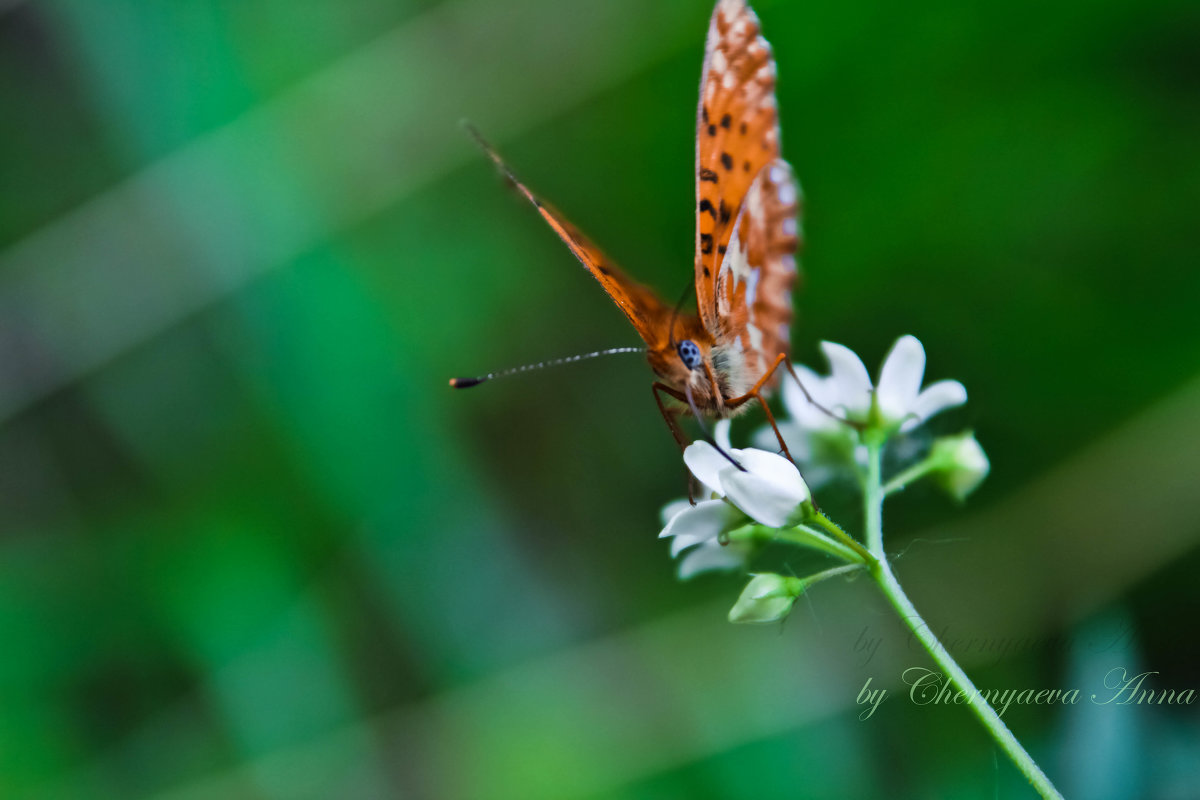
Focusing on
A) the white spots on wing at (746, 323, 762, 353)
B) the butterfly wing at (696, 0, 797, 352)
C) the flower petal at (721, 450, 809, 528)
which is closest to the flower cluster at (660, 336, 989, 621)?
the flower petal at (721, 450, 809, 528)

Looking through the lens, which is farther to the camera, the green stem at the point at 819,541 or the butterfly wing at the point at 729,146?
the butterfly wing at the point at 729,146

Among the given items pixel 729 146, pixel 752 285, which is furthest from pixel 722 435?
pixel 729 146

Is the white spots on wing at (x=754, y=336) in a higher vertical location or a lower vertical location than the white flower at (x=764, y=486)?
higher

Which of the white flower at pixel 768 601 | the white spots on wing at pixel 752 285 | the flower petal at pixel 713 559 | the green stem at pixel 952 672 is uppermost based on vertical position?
the white spots on wing at pixel 752 285

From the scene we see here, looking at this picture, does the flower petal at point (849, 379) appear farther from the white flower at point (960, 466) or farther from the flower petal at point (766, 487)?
the flower petal at point (766, 487)

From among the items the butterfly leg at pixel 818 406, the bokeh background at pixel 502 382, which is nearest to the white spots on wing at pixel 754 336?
the butterfly leg at pixel 818 406

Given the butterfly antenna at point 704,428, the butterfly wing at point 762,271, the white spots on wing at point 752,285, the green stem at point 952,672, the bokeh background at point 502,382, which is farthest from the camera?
the bokeh background at point 502,382

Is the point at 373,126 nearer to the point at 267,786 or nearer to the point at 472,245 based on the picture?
the point at 472,245

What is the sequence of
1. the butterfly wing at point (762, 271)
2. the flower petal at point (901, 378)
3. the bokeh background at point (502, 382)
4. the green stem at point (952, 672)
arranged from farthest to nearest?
the bokeh background at point (502, 382)
the butterfly wing at point (762, 271)
the flower petal at point (901, 378)
the green stem at point (952, 672)
